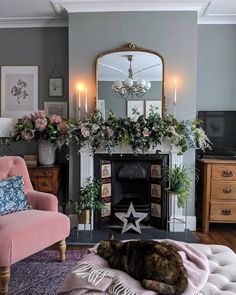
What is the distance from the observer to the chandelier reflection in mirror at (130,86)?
139 inches

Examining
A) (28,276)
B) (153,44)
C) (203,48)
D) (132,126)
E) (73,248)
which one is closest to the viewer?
(28,276)

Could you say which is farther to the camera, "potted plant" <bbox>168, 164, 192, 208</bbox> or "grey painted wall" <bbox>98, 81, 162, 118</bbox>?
"grey painted wall" <bbox>98, 81, 162, 118</bbox>

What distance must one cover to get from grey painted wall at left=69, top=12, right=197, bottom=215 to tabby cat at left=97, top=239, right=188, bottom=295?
2.14 metres

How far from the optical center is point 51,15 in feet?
12.1

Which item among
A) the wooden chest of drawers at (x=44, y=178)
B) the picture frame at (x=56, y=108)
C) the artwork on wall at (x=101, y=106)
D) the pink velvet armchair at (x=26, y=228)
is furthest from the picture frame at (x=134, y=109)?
the pink velvet armchair at (x=26, y=228)

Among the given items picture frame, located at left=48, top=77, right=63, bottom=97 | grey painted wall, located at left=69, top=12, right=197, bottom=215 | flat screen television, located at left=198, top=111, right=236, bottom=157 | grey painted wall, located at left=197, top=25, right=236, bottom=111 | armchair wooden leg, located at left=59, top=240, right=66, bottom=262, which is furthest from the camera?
picture frame, located at left=48, top=77, right=63, bottom=97

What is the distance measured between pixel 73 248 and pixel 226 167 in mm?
1918

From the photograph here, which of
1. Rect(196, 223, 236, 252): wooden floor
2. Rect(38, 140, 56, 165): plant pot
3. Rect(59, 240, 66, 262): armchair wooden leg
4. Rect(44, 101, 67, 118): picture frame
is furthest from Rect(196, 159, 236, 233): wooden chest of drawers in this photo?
Rect(44, 101, 67, 118): picture frame

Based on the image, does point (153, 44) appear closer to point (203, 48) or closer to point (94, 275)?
point (203, 48)

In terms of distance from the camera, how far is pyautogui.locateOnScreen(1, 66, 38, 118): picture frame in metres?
3.93

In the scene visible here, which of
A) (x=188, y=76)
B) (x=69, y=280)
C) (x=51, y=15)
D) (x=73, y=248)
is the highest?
(x=51, y=15)

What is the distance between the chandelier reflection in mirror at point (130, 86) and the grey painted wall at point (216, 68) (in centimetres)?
83

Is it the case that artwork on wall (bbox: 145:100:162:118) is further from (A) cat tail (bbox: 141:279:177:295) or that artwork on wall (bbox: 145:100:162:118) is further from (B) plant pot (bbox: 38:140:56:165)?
(A) cat tail (bbox: 141:279:177:295)

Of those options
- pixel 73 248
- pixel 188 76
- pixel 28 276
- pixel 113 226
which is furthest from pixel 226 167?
pixel 28 276
